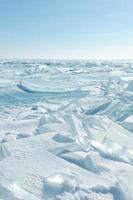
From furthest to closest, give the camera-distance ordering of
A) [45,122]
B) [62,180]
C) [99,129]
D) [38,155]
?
[45,122], [99,129], [38,155], [62,180]

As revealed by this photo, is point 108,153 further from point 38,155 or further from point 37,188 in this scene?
point 37,188

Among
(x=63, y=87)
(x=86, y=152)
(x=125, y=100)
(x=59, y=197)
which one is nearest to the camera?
(x=59, y=197)

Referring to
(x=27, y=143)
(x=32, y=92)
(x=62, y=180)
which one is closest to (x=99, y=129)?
(x=27, y=143)

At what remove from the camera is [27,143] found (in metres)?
2.69

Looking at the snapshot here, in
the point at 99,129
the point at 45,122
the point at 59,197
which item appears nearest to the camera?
the point at 59,197

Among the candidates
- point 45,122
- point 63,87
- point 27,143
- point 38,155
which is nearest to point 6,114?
point 45,122

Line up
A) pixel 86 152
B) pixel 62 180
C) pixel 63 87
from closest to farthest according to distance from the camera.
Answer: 1. pixel 62 180
2. pixel 86 152
3. pixel 63 87

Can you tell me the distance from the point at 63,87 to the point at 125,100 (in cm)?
419

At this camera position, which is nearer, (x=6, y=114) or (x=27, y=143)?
(x=27, y=143)

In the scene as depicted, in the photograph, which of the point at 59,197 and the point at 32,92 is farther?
the point at 32,92

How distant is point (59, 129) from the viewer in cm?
327

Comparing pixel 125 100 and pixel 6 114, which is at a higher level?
pixel 125 100

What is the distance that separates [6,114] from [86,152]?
2934mm

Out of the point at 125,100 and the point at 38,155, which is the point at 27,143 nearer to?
the point at 38,155
